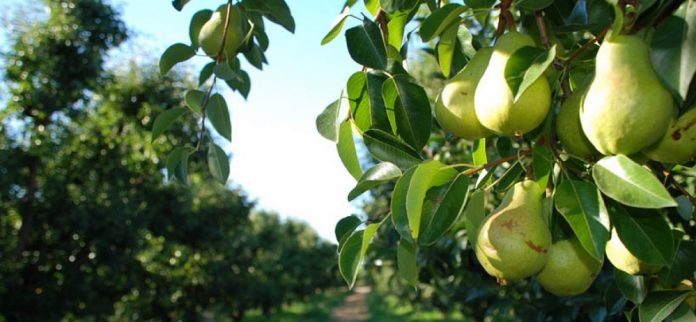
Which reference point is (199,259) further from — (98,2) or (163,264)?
(98,2)

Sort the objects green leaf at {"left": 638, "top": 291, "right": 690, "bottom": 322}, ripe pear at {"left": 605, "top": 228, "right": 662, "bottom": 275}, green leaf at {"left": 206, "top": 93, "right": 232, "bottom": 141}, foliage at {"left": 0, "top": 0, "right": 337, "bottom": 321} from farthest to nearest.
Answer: foliage at {"left": 0, "top": 0, "right": 337, "bottom": 321} → green leaf at {"left": 206, "top": 93, "right": 232, "bottom": 141} → green leaf at {"left": 638, "top": 291, "right": 690, "bottom": 322} → ripe pear at {"left": 605, "top": 228, "right": 662, "bottom": 275}

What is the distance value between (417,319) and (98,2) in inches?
587

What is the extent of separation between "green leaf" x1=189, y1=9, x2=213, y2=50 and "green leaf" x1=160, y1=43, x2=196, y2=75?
4 centimetres

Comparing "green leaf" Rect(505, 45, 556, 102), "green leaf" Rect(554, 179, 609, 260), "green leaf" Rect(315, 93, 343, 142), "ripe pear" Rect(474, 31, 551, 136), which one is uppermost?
"green leaf" Rect(315, 93, 343, 142)

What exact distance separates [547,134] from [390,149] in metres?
0.28

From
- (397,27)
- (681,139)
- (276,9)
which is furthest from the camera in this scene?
(276,9)

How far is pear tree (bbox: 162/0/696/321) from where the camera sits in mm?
737

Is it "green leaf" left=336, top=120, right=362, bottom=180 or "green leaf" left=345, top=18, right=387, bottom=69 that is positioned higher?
"green leaf" left=345, top=18, right=387, bottom=69

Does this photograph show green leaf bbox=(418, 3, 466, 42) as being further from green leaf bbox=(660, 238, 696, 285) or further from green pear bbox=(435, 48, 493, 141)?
green leaf bbox=(660, 238, 696, 285)

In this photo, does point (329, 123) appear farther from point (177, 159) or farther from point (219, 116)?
point (177, 159)

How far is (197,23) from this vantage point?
4.88ft

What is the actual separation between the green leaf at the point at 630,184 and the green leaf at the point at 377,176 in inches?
14.4

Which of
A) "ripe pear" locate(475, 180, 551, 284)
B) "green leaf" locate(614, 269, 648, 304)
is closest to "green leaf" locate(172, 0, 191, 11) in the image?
"ripe pear" locate(475, 180, 551, 284)

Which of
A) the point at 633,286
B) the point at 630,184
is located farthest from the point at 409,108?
the point at 633,286
